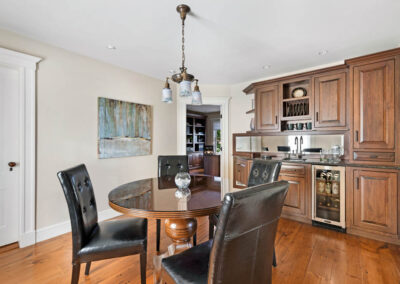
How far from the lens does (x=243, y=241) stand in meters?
0.89

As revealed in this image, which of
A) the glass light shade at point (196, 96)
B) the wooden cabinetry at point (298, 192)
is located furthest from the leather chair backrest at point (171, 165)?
the wooden cabinetry at point (298, 192)

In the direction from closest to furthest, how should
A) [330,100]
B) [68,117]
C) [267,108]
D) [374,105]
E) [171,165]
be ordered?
[374,105] → [68,117] → [171,165] → [330,100] → [267,108]

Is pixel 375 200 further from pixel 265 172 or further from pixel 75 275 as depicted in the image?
pixel 75 275

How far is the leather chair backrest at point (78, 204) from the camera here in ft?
4.52

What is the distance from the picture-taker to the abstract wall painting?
10.1ft

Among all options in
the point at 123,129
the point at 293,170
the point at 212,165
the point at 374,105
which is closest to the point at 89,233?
the point at 123,129

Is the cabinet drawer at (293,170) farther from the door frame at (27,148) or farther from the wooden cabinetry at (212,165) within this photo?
the wooden cabinetry at (212,165)

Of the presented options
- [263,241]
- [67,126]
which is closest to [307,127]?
[263,241]

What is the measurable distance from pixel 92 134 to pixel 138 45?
1.45 metres

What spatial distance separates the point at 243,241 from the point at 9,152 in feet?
9.16

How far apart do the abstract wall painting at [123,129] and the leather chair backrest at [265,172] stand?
7.11ft

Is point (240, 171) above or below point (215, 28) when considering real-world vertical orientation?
below

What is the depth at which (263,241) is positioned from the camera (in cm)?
99

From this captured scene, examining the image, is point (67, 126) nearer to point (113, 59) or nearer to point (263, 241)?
point (113, 59)
